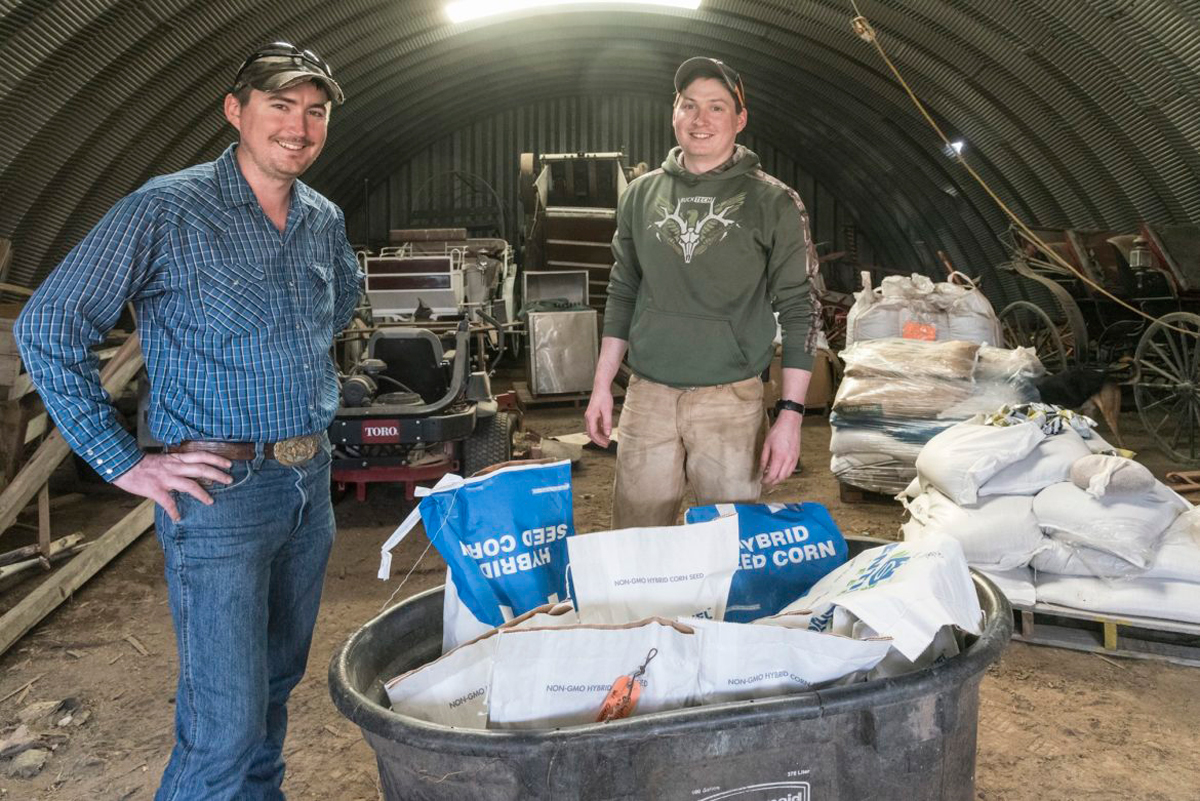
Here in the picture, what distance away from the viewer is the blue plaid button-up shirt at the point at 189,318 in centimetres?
174

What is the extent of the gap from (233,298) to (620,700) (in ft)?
3.48

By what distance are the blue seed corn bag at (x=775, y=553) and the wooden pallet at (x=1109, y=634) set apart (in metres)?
1.70

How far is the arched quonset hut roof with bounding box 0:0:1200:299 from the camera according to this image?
6.33m

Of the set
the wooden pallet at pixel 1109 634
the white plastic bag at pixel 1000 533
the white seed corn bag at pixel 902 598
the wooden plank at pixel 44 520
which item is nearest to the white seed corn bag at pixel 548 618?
the white seed corn bag at pixel 902 598

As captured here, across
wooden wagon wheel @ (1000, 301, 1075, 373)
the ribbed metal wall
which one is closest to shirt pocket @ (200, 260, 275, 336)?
wooden wagon wheel @ (1000, 301, 1075, 373)

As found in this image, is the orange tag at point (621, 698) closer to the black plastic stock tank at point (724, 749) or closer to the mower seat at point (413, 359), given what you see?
the black plastic stock tank at point (724, 749)

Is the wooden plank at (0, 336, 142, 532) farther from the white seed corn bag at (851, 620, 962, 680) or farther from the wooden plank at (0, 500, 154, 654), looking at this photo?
the white seed corn bag at (851, 620, 962, 680)

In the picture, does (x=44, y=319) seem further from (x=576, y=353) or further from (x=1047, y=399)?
(x=576, y=353)

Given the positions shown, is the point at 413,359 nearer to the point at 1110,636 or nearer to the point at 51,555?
the point at 51,555

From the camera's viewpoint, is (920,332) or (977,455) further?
(920,332)

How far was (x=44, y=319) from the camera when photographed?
172 cm

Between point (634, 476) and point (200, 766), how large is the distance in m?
1.40

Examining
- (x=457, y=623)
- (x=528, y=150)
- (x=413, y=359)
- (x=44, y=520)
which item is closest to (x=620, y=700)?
(x=457, y=623)

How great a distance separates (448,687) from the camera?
58.3 inches
